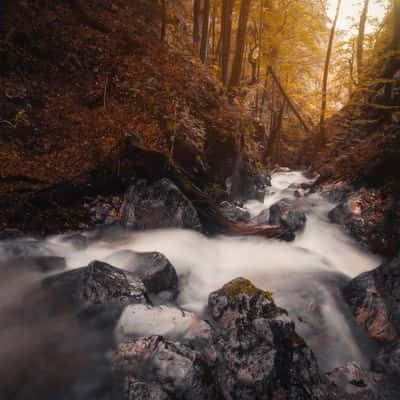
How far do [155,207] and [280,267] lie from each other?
8.90 feet

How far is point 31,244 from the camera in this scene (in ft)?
13.6

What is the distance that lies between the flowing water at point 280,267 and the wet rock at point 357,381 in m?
0.30

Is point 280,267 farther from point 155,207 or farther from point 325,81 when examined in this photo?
point 325,81

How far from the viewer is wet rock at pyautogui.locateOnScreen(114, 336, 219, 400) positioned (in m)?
2.25

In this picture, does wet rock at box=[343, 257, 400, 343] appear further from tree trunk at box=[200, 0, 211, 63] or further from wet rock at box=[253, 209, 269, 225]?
tree trunk at box=[200, 0, 211, 63]

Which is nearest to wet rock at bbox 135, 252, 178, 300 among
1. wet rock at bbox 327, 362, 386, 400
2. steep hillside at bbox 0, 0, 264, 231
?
steep hillside at bbox 0, 0, 264, 231

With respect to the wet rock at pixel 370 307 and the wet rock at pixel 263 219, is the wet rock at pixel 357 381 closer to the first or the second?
the wet rock at pixel 370 307

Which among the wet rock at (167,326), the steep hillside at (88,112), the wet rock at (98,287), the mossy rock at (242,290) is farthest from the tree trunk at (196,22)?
the wet rock at (167,326)

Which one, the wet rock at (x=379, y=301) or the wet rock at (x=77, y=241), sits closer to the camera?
the wet rock at (x=379, y=301)

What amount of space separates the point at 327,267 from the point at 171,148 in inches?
169

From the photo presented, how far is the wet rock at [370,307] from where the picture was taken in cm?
353

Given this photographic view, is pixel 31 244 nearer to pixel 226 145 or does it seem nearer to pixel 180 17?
pixel 226 145

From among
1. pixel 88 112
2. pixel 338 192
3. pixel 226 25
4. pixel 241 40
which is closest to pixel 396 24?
pixel 241 40

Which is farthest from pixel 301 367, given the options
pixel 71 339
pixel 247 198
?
pixel 247 198
